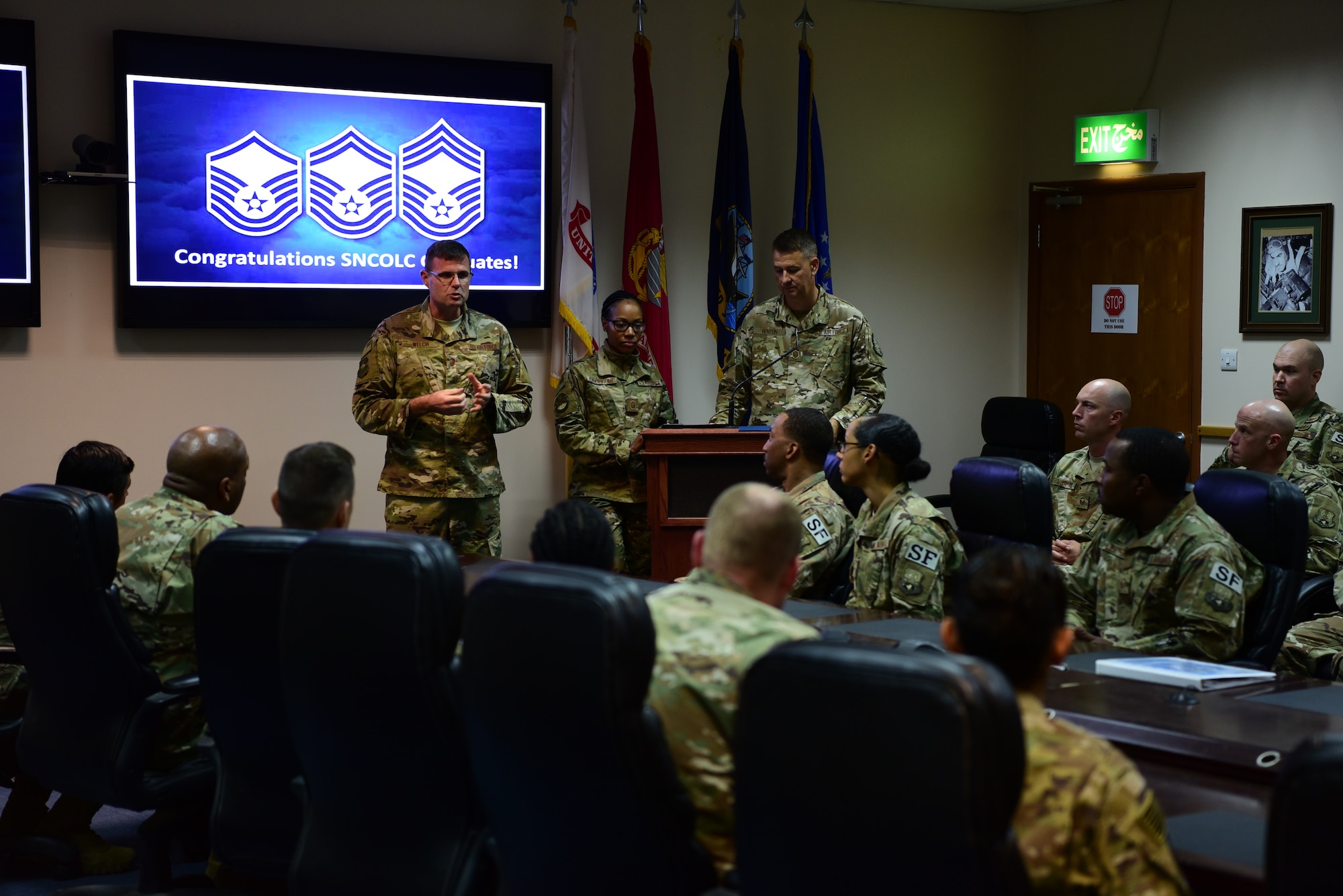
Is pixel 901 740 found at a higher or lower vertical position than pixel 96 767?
higher

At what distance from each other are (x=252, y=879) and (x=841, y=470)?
1.93 m

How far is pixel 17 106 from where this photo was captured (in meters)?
5.45

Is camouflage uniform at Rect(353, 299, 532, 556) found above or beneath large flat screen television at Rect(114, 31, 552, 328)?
beneath

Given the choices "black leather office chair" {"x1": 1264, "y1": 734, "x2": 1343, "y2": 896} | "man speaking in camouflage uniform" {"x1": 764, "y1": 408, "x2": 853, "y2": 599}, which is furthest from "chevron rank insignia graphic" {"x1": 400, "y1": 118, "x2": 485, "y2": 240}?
"black leather office chair" {"x1": 1264, "y1": 734, "x2": 1343, "y2": 896}

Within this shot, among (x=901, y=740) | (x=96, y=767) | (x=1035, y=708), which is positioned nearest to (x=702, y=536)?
(x=1035, y=708)

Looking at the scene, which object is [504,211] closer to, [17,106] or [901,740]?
[17,106]

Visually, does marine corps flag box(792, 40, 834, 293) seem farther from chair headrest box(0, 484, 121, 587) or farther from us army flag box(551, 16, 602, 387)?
chair headrest box(0, 484, 121, 587)

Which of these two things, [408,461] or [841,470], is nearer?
[841,470]

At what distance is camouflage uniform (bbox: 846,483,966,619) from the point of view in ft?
12.5

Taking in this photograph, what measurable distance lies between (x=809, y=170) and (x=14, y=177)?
367cm

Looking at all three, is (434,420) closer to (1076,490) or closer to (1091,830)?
(1076,490)

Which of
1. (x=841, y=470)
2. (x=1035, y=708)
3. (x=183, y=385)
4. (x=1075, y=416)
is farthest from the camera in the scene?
(x=183, y=385)

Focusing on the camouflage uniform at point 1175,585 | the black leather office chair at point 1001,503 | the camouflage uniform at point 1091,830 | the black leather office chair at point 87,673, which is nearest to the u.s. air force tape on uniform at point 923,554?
the black leather office chair at point 1001,503

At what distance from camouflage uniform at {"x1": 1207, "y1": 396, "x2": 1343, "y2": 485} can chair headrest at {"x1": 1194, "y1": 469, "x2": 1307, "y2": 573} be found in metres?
1.94
